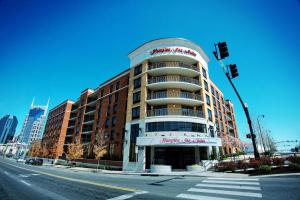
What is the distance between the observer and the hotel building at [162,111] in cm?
2409

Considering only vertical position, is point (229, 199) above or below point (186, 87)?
below

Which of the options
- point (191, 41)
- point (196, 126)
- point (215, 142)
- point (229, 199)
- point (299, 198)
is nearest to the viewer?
point (299, 198)

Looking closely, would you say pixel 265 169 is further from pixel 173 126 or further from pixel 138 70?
pixel 138 70

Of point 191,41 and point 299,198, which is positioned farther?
point 191,41

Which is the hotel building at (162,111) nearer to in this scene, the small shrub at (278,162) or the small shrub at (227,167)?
the small shrub at (227,167)

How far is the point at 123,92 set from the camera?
1325 inches

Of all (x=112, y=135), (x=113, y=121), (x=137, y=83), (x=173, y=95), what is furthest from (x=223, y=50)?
(x=113, y=121)

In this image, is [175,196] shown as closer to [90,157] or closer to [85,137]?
[90,157]

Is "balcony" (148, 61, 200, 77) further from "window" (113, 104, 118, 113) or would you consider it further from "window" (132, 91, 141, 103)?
"window" (113, 104, 118, 113)

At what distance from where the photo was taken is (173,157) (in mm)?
24531

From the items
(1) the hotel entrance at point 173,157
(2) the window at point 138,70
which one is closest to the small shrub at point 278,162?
(1) the hotel entrance at point 173,157

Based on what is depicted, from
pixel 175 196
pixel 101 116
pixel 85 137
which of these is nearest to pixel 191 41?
pixel 101 116

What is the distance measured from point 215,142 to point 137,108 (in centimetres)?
1379

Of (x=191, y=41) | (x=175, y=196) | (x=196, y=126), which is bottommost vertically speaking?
(x=175, y=196)
